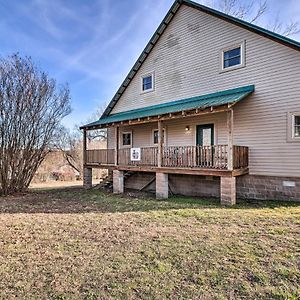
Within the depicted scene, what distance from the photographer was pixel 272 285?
11.5 ft

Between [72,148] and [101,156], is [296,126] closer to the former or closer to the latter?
[101,156]

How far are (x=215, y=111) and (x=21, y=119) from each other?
9.73 m

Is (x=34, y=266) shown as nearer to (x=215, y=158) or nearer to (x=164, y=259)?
(x=164, y=259)

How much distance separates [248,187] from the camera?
10.5 meters

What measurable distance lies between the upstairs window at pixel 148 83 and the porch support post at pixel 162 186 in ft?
19.1

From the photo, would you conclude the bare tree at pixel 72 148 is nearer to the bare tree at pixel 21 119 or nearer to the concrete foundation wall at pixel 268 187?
the bare tree at pixel 21 119

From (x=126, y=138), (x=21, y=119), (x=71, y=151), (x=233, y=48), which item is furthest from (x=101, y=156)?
(x=71, y=151)

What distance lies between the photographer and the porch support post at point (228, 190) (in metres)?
8.95

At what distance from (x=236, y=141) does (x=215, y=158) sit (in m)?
1.73

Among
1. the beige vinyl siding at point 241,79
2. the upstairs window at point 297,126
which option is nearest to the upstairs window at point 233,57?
the beige vinyl siding at point 241,79

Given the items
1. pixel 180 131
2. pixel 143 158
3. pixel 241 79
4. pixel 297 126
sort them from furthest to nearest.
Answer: pixel 180 131 → pixel 143 158 → pixel 241 79 → pixel 297 126

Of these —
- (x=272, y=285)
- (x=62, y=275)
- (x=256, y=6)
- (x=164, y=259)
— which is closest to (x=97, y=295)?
(x=62, y=275)

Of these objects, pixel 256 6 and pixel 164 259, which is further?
pixel 256 6

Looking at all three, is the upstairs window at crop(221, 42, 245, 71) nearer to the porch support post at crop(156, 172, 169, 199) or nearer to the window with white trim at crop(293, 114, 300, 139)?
the window with white trim at crop(293, 114, 300, 139)
